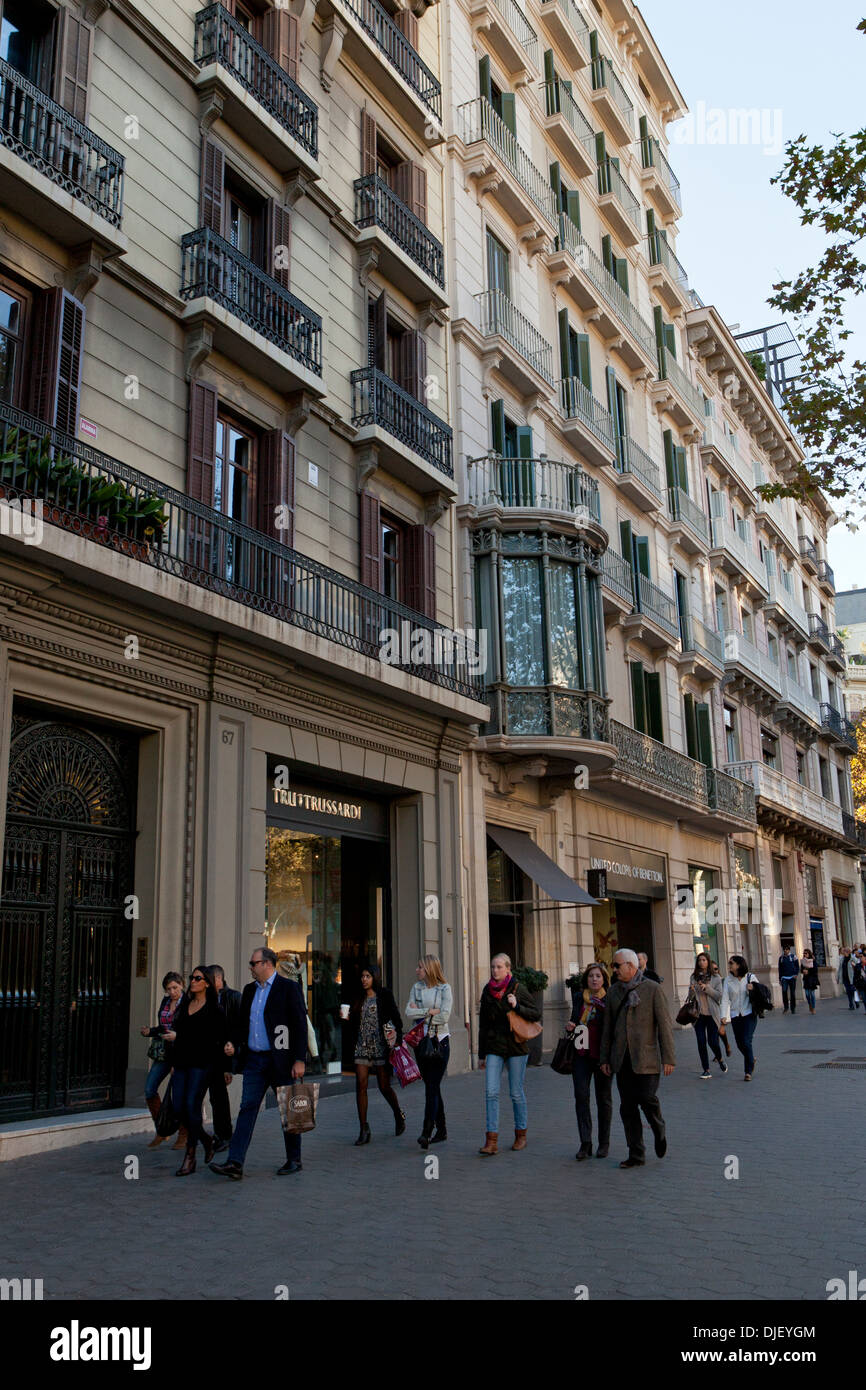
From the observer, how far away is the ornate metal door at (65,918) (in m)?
10.6

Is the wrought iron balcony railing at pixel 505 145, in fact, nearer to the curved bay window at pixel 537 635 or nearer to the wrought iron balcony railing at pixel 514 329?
the wrought iron balcony railing at pixel 514 329

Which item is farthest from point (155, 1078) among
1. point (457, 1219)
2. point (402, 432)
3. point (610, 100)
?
point (610, 100)

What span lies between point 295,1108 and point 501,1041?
6.42 ft

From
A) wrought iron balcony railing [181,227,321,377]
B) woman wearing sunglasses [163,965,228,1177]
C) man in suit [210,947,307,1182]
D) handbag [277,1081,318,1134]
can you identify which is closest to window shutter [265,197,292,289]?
wrought iron balcony railing [181,227,321,377]

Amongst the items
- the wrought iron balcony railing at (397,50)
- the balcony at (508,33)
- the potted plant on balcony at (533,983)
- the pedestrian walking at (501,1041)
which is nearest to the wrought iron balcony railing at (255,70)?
the wrought iron balcony railing at (397,50)

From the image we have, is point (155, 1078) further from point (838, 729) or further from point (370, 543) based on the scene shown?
point (838, 729)

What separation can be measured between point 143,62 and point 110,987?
33.5 feet

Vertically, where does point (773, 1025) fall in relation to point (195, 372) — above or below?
below

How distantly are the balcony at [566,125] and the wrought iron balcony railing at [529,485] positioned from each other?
26.4 feet

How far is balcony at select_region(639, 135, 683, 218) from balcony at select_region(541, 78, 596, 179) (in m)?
5.25

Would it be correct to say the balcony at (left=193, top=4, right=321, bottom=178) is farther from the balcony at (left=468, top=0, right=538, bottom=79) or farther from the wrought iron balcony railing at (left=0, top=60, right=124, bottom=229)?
the balcony at (left=468, top=0, right=538, bottom=79)

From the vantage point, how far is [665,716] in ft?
89.0
